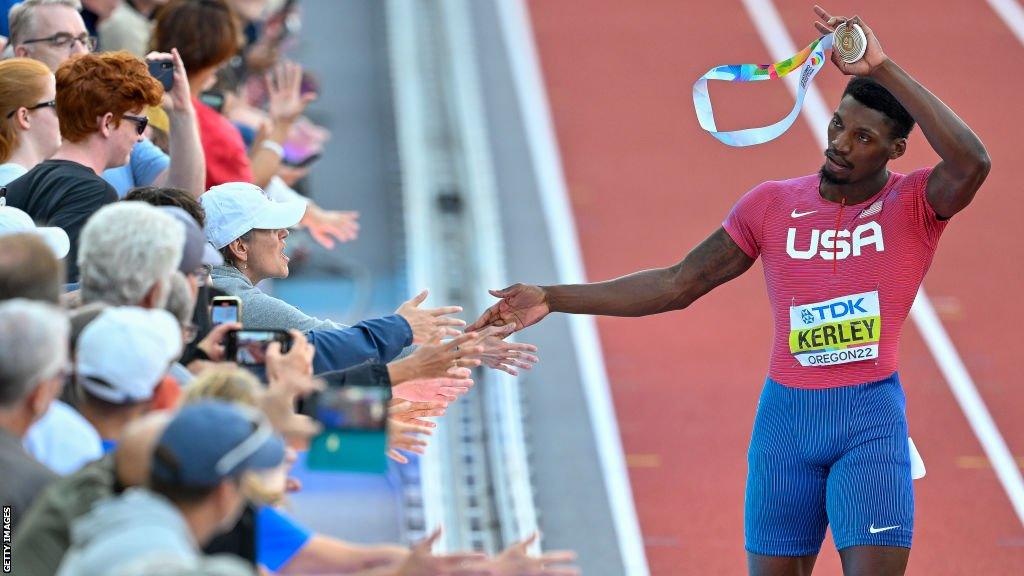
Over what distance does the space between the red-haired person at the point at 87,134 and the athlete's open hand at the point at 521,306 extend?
1498mm

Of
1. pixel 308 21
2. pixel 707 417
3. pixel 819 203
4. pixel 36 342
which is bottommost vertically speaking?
pixel 707 417

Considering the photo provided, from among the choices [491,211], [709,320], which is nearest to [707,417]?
[709,320]

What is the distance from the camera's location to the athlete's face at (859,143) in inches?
212

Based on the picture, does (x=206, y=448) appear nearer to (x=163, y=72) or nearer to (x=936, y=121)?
(x=936, y=121)

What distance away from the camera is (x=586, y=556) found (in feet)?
26.1

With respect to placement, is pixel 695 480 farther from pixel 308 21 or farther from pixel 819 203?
pixel 308 21

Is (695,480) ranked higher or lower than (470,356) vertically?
lower

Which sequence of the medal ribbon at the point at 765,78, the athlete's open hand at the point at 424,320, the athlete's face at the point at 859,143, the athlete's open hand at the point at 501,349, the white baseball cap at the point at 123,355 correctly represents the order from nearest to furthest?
the white baseball cap at the point at 123,355 < the athlete's face at the point at 859,143 < the medal ribbon at the point at 765,78 < the athlete's open hand at the point at 424,320 < the athlete's open hand at the point at 501,349

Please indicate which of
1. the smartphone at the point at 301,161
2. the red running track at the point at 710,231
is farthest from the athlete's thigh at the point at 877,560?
the smartphone at the point at 301,161

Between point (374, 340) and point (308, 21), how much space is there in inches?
428

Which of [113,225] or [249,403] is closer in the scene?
[249,403]

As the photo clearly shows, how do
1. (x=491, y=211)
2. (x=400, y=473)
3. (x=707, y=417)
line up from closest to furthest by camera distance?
(x=400, y=473) → (x=707, y=417) → (x=491, y=211)

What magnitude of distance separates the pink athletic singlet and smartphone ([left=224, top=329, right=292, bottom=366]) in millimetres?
1818

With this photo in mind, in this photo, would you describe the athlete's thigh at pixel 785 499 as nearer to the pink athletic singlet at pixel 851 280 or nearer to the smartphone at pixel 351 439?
the pink athletic singlet at pixel 851 280
